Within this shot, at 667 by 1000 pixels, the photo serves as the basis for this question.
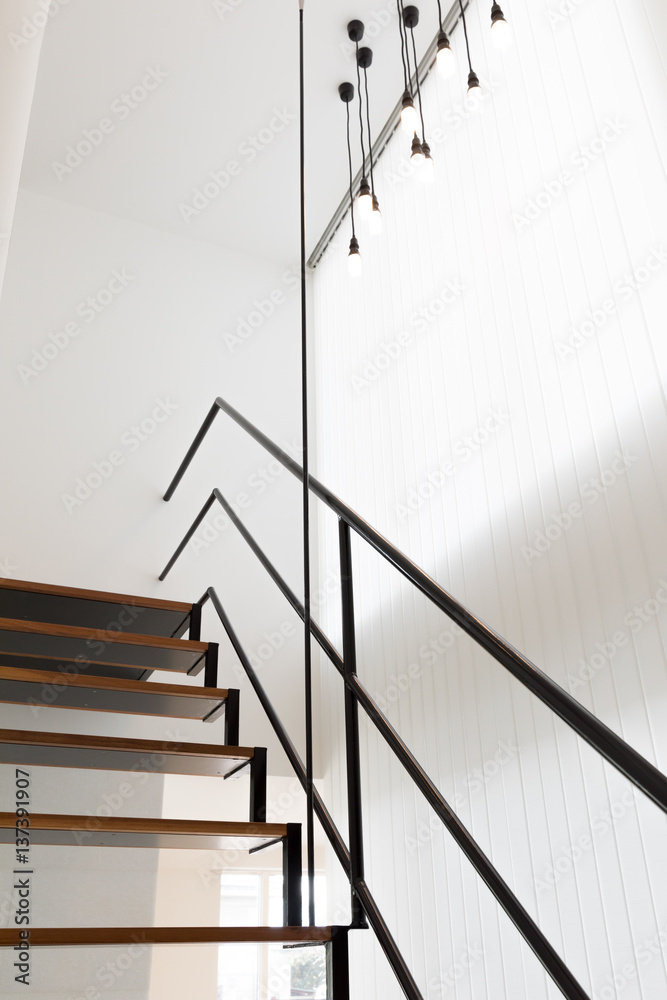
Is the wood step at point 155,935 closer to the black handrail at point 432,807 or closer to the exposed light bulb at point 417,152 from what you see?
the black handrail at point 432,807

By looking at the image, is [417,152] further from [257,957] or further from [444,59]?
[257,957]

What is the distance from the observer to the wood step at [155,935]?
127 centimetres

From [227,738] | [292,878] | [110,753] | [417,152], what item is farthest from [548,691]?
[417,152]

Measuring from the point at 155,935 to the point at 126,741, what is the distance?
0.66 metres

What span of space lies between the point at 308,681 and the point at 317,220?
3.72 m

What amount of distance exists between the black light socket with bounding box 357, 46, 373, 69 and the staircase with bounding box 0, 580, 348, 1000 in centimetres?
269

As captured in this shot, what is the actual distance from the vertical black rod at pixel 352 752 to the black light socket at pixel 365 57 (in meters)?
2.79

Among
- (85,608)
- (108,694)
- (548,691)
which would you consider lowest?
(548,691)

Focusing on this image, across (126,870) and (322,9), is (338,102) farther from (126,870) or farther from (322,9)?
(126,870)

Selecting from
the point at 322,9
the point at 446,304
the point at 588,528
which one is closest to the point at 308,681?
the point at 588,528

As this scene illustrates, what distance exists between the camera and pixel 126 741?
1.94 metres

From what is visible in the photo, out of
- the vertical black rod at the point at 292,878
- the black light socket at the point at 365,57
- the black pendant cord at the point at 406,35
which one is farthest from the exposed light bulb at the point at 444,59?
the vertical black rod at the point at 292,878

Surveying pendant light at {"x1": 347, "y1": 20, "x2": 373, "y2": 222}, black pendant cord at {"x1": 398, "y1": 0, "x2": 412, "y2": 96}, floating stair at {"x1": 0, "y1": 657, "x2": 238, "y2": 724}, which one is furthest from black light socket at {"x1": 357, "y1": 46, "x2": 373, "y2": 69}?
floating stair at {"x1": 0, "y1": 657, "x2": 238, "y2": 724}

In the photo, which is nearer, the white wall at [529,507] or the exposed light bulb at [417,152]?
the white wall at [529,507]
